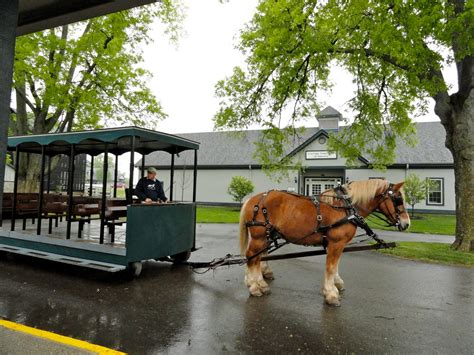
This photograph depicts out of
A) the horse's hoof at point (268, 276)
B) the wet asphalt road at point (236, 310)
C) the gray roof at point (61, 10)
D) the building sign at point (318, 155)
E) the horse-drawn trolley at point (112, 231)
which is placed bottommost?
the wet asphalt road at point (236, 310)

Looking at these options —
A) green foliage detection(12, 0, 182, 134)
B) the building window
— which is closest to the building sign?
the building window

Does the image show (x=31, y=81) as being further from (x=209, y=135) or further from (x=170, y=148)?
(x=209, y=135)

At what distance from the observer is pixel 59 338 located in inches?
126

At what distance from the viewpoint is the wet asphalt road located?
3385 millimetres

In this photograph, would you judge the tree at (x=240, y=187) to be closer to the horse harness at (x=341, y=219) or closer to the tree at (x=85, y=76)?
the tree at (x=85, y=76)

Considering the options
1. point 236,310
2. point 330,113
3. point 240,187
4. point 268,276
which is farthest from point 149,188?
point 330,113

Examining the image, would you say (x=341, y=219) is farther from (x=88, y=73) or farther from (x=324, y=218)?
(x=88, y=73)

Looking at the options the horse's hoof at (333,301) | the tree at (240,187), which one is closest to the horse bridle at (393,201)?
the horse's hoof at (333,301)

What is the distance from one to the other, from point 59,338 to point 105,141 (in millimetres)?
3538

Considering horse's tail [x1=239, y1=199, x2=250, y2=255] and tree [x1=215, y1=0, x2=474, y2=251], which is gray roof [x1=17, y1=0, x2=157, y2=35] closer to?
horse's tail [x1=239, y1=199, x2=250, y2=255]

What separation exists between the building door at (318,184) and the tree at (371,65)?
9.69 meters

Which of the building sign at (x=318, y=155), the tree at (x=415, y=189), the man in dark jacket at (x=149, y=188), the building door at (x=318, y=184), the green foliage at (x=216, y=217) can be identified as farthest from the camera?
the building door at (x=318, y=184)

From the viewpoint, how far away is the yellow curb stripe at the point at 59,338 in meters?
3.01

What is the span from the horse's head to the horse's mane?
121 mm
